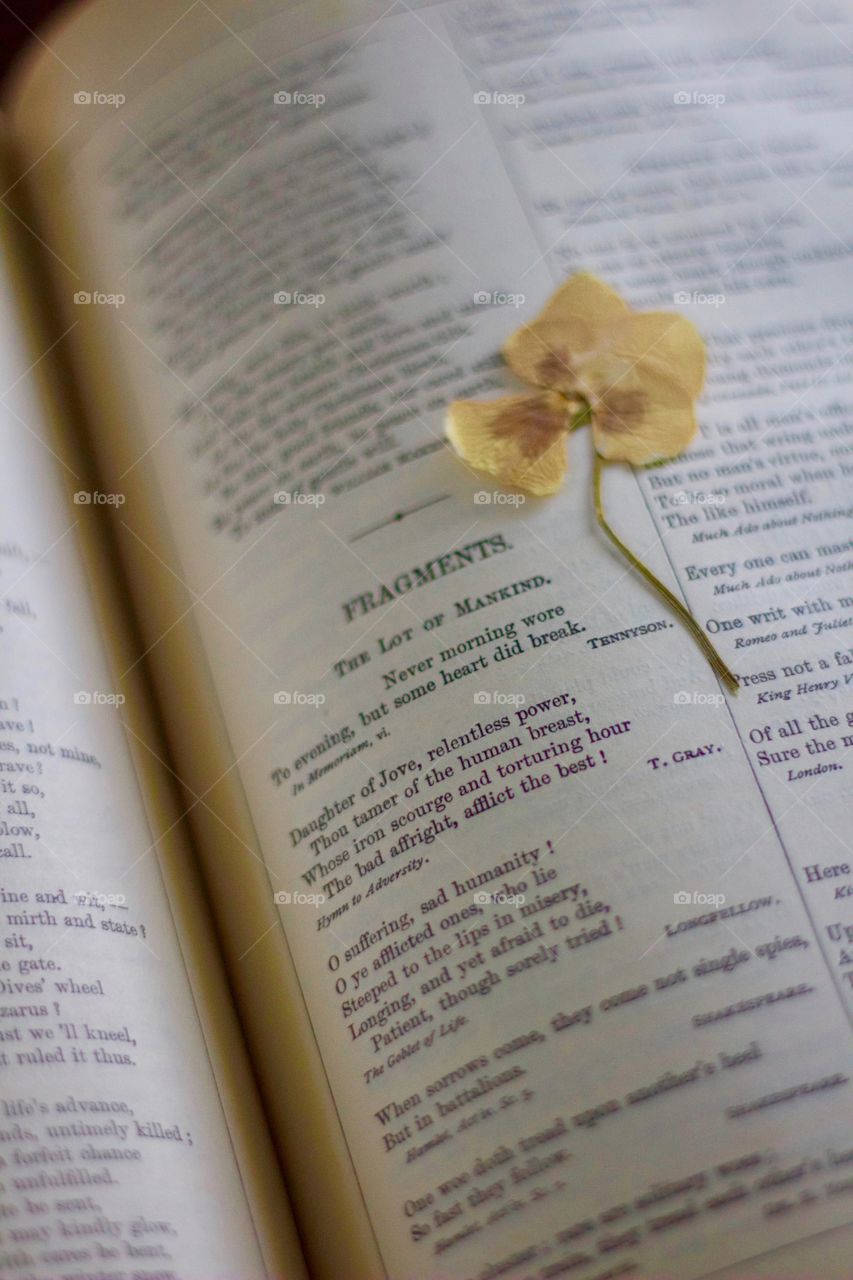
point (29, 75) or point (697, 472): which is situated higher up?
point (29, 75)

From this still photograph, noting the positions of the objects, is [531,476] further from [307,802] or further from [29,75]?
[29,75]

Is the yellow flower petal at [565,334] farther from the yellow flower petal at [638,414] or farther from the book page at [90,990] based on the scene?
the book page at [90,990]

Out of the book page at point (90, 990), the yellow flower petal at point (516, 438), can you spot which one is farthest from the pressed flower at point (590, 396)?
the book page at point (90, 990)

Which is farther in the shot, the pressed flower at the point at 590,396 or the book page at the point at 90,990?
the pressed flower at the point at 590,396

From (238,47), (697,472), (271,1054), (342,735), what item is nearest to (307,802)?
(342,735)

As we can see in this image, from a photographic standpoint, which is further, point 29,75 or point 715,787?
point 29,75

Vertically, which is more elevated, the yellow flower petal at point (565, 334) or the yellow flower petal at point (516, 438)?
the yellow flower petal at point (565, 334)

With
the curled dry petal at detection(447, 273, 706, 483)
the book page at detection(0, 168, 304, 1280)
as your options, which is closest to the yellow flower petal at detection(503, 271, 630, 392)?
the curled dry petal at detection(447, 273, 706, 483)
